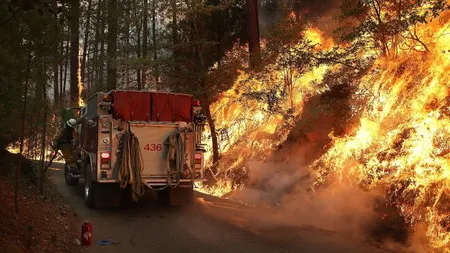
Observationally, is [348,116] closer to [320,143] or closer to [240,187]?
[320,143]

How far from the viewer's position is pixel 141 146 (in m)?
10.3

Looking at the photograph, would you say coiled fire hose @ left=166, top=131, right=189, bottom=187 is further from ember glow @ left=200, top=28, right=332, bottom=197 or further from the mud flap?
ember glow @ left=200, top=28, right=332, bottom=197

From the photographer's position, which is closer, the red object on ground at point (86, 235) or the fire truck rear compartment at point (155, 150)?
the red object on ground at point (86, 235)

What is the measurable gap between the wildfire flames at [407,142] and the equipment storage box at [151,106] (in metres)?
4.70

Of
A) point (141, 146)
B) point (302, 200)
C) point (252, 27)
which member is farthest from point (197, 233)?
point (252, 27)

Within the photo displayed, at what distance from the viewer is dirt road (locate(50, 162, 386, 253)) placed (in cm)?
759

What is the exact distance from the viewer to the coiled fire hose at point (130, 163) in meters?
9.86

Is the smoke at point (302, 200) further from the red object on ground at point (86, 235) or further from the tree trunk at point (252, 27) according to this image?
the tree trunk at point (252, 27)

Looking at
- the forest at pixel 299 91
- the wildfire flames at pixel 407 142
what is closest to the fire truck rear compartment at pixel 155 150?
the forest at pixel 299 91

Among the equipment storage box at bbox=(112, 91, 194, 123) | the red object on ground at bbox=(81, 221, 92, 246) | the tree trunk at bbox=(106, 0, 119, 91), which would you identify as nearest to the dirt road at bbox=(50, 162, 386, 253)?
the red object on ground at bbox=(81, 221, 92, 246)

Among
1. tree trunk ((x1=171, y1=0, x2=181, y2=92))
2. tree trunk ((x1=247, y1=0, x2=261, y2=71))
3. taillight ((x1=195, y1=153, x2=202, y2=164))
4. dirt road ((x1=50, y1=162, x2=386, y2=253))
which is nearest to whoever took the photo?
dirt road ((x1=50, y1=162, x2=386, y2=253))

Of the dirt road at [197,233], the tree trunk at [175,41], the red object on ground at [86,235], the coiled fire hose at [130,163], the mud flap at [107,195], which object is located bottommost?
the dirt road at [197,233]

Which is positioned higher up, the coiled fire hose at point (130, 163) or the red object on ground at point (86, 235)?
the coiled fire hose at point (130, 163)

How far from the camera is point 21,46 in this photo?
7086mm
